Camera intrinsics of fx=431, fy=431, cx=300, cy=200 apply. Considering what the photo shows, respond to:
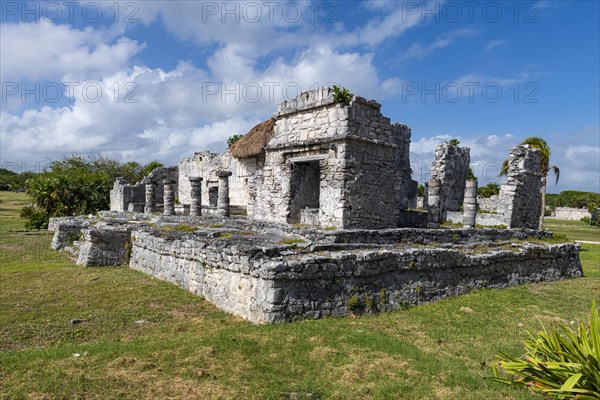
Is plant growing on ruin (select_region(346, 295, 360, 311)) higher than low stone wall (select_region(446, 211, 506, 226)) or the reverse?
the reverse

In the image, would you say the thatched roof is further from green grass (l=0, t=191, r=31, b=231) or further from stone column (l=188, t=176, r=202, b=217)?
green grass (l=0, t=191, r=31, b=231)

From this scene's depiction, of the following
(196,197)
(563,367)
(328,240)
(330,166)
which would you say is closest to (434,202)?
(330,166)

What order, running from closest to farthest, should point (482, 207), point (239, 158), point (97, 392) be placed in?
point (97, 392)
point (239, 158)
point (482, 207)

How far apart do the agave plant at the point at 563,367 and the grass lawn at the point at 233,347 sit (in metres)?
0.18

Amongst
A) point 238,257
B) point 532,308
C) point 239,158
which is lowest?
point 532,308

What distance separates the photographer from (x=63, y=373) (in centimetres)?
401

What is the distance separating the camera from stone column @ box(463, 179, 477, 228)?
549 inches

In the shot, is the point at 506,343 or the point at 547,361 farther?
the point at 506,343

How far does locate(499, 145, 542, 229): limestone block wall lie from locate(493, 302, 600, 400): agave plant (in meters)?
9.64

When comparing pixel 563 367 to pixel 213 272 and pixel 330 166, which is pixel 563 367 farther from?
pixel 330 166

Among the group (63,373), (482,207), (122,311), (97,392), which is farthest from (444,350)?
(482,207)

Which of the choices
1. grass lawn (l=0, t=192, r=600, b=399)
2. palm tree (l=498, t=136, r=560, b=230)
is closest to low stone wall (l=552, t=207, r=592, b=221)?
palm tree (l=498, t=136, r=560, b=230)

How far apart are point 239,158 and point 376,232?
1337cm

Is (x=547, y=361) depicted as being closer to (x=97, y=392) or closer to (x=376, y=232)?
(x=97, y=392)
